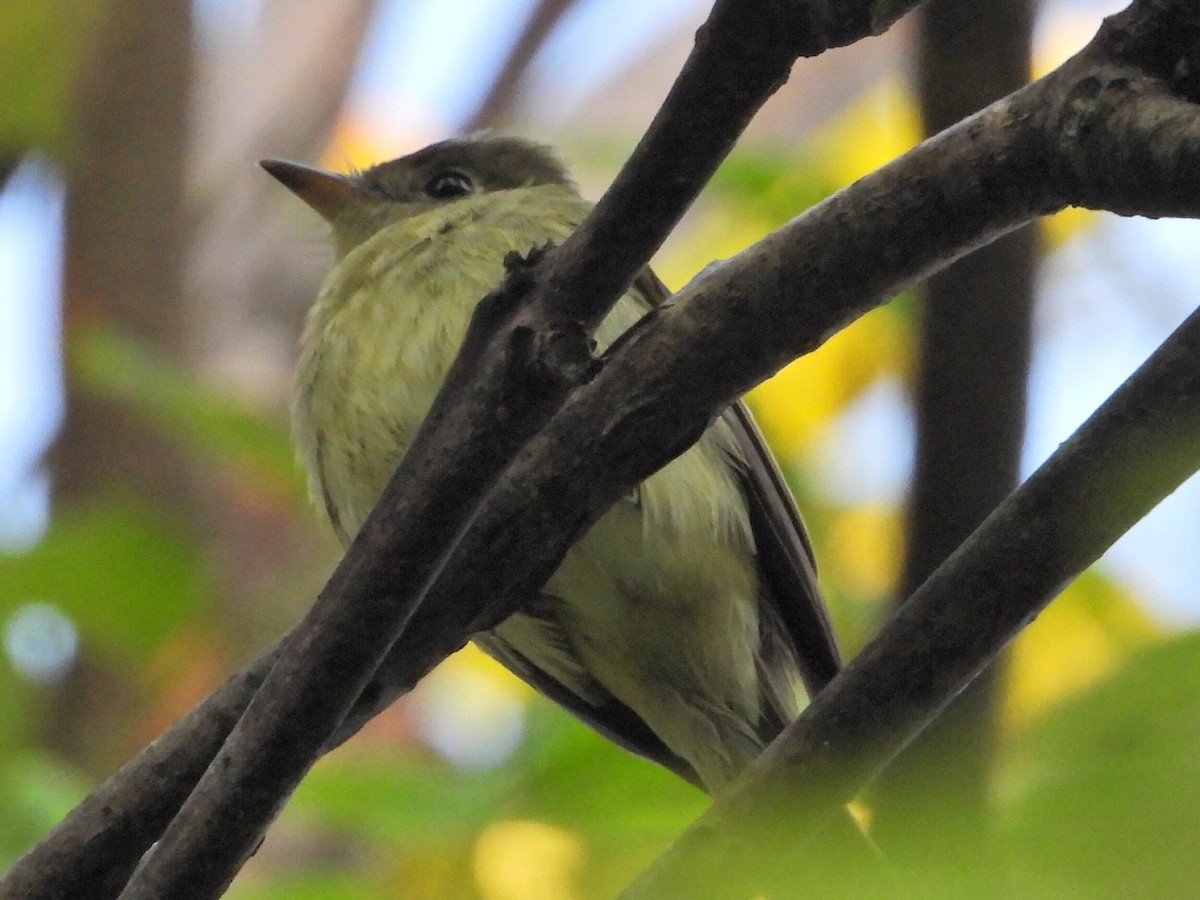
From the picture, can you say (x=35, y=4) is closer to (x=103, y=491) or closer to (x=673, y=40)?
(x=103, y=491)

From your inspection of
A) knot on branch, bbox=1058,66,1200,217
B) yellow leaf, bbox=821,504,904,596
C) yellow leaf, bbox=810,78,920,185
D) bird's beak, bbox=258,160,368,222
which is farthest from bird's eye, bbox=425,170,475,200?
knot on branch, bbox=1058,66,1200,217

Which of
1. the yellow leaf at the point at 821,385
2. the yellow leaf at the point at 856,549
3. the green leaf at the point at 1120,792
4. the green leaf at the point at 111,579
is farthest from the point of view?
the yellow leaf at the point at 821,385

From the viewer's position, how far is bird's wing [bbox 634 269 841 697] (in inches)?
107

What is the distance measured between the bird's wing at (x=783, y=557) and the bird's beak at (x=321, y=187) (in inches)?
39.1

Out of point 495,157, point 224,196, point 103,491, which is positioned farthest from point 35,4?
point 224,196

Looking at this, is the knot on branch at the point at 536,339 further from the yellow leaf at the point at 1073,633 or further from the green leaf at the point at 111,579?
the green leaf at the point at 111,579

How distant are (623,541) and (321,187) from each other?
4.32 ft

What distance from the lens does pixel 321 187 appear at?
3605 millimetres

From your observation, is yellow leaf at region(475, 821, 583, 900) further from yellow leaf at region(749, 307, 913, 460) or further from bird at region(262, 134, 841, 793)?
yellow leaf at region(749, 307, 913, 460)

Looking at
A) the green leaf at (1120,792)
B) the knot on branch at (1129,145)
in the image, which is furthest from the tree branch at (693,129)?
the green leaf at (1120,792)

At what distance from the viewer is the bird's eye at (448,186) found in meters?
3.60

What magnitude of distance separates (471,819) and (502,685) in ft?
9.19

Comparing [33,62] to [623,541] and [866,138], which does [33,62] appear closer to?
[623,541]

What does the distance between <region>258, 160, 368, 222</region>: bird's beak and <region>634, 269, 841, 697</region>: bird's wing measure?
3.26 feet
